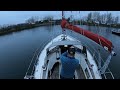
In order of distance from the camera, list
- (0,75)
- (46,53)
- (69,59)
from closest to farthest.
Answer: (69,59)
(46,53)
(0,75)

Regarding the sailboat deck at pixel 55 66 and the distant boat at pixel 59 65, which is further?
the sailboat deck at pixel 55 66

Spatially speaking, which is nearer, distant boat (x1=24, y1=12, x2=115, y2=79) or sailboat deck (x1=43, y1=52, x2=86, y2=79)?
distant boat (x1=24, y1=12, x2=115, y2=79)

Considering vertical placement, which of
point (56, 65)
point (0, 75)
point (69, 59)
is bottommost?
point (0, 75)

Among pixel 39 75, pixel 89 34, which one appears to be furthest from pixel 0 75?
pixel 89 34

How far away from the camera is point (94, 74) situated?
2.61 metres

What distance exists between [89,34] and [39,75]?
2.57 feet
